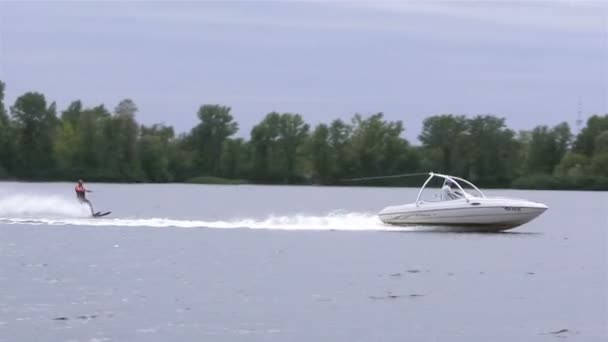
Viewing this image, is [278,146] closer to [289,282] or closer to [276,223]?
[276,223]


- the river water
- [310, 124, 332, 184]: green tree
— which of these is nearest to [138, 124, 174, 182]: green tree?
[310, 124, 332, 184]: green tree

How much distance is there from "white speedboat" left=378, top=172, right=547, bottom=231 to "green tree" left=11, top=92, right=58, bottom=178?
111m

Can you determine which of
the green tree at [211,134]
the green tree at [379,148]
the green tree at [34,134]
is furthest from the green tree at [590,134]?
the green tree at [34,134]

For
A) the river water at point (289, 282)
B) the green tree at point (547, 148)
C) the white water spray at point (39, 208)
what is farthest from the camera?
the green tree at point (547, 148)

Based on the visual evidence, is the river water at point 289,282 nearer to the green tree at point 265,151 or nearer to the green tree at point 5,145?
the green tree at point 5,145

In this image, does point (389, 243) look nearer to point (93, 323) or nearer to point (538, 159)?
point (93, 323)

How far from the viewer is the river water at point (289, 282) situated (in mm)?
29328

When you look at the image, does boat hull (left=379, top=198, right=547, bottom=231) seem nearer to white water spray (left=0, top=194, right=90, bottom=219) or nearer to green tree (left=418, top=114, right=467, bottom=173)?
white water spray (left=0, top=194, right=90, bottom=219)

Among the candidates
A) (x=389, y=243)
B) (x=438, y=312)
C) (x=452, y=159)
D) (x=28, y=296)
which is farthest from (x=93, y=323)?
(x=452, y=159)

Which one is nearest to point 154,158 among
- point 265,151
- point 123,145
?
point 123,145

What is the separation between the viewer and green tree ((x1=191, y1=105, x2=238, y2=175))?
176000mm

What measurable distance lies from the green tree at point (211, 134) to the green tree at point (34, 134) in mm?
21086

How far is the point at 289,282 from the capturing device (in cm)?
3753

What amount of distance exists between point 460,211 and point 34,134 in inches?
4639
